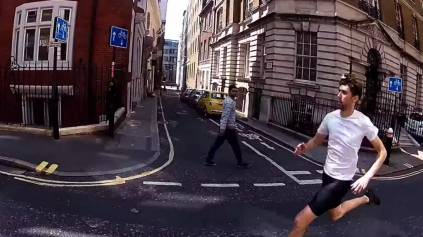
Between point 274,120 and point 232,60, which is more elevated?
point 232,60

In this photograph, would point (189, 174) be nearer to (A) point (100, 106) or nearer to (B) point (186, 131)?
(A) point (100, 106)

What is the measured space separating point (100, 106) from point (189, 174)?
17.7ft

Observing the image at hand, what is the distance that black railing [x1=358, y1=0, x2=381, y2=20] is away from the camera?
20575 mm

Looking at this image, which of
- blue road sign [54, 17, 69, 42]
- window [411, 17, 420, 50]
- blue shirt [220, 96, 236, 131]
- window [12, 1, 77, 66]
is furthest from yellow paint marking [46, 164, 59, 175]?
window [411, 17, 420, 50]

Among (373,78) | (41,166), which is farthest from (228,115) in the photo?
(373,78)

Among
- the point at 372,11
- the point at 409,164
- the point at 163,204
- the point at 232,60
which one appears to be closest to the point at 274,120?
the point at 409,164

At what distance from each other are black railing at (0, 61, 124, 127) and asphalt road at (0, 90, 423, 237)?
468 cm

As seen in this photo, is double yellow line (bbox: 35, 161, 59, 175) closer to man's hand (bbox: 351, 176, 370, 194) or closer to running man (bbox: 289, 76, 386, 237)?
running man (bbox: 289, 76, 386, 237)

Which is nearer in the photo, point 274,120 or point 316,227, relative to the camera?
point 316,227

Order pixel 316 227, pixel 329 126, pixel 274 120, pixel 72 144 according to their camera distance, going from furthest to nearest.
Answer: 1. pixel 274 120
2. pixel 72 144
3. pixel 316 227
4. pixel 329 126

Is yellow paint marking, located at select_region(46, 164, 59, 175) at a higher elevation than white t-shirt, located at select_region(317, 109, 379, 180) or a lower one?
lower

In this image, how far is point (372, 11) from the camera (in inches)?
861

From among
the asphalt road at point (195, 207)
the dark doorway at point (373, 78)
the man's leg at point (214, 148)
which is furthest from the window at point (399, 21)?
the man's leg at point (214, 148)

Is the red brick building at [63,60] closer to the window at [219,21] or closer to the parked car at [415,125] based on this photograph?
the parked car at [415,125]
